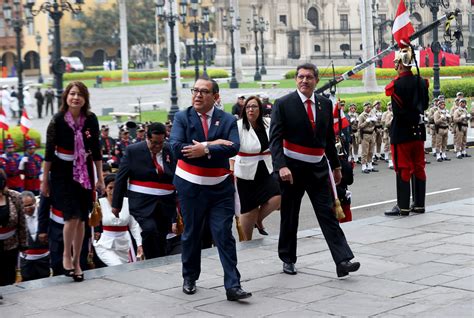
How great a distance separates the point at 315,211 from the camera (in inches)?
381

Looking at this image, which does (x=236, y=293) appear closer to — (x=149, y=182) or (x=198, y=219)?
(x=198, y=219)

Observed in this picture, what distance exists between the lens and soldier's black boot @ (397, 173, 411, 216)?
42.4ft

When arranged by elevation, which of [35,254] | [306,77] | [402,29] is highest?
[402,29]

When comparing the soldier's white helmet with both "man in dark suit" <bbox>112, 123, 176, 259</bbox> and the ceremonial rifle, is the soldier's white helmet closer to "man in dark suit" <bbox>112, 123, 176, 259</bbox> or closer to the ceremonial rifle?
the ceremonial rifle

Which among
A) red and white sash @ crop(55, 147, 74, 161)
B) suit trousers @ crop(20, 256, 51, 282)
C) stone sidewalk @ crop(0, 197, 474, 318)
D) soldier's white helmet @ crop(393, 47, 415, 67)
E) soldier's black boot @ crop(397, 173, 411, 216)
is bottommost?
suit trousers @ crop(20, 256, 51, 282)

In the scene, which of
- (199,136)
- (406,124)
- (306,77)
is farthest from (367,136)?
(199,136)

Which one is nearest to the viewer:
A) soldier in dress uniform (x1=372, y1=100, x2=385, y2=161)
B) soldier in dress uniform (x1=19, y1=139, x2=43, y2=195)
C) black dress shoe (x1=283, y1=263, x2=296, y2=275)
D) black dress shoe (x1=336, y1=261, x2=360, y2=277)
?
black dress shoe (x1=336, y1=261, x2=360, y2=277)

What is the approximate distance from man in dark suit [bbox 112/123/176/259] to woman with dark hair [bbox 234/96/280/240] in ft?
4.32

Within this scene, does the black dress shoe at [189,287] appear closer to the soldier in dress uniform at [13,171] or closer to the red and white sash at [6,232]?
the red and white sash at [6,232]

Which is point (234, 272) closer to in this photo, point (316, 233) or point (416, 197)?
point (316, 233)

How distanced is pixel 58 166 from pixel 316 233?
3.65 m

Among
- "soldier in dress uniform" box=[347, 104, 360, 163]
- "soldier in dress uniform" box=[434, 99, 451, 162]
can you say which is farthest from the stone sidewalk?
"soldier in dress uniform" box=[434, 99, 451, 162]

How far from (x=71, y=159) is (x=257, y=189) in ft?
10.3

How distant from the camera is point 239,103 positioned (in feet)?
46.7
